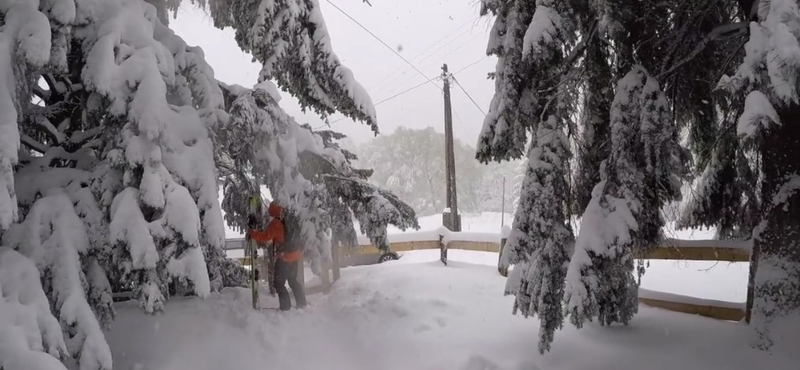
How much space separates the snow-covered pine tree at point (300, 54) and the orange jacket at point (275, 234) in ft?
4.76

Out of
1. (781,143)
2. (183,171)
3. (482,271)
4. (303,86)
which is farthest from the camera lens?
(482,271)

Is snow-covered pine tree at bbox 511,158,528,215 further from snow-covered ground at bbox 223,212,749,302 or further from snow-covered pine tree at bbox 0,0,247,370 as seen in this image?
snow-covered pine tree at bbox 0,0,247,370

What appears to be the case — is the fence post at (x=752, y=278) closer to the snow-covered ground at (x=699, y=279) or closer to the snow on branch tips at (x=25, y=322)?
the snow-covered ground at (x=699, y=279)

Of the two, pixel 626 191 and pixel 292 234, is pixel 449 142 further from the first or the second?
pixel 626 191

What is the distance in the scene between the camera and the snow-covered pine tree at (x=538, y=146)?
186 inches

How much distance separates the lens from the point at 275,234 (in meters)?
6.54

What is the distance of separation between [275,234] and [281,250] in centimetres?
26

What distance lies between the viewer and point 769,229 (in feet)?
15.9

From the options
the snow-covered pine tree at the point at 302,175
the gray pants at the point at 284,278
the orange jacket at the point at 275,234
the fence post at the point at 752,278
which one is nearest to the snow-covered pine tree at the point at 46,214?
the snow-covered pine tree at the point at 302,175

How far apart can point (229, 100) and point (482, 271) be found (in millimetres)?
6215

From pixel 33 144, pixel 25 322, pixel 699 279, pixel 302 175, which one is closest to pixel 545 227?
pixel 302 175

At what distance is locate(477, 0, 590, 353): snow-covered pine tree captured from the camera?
473 cm

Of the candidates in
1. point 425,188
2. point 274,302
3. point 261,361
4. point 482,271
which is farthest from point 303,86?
point 425,188

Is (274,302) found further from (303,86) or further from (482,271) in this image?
(482,271)
